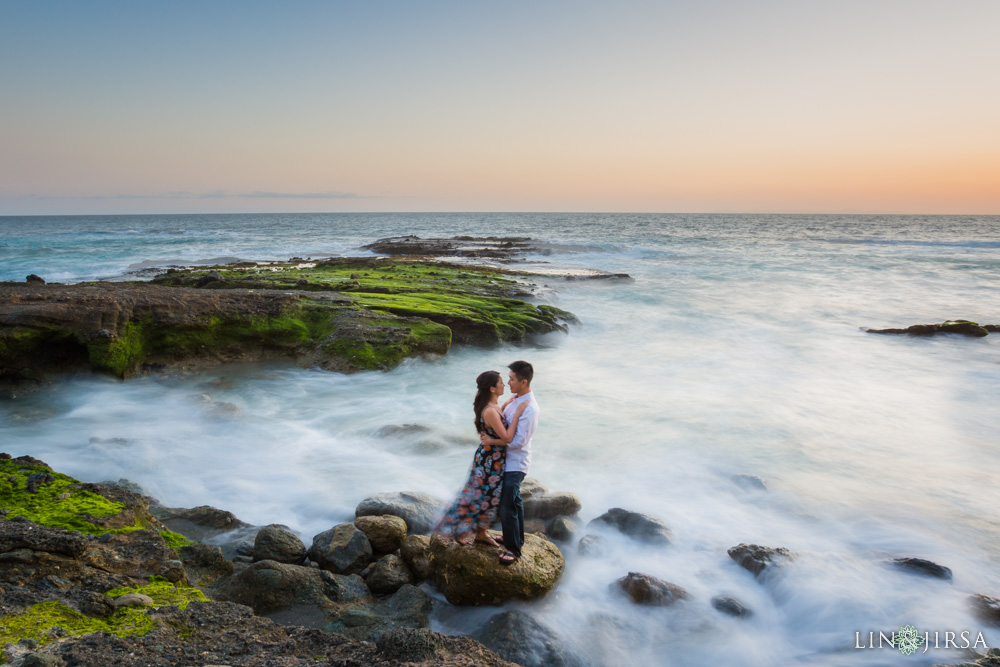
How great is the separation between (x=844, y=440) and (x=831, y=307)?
15.9 meters

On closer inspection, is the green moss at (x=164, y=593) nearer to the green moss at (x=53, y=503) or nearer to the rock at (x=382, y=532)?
the green moss at (x=53, y=503)

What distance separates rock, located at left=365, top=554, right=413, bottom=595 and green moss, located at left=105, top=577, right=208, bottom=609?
5.18 ft

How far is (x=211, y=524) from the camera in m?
6.55

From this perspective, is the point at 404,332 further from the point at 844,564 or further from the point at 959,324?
the point at 959,324

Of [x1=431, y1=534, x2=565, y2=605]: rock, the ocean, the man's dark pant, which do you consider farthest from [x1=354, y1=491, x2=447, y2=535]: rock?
the man's dark pant

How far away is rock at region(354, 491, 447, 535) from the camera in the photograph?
263 inches

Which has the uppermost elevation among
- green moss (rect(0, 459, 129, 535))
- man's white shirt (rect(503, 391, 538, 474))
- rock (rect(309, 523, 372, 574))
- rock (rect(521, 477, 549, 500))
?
→ man's white shirt (rect(503, 391, 538, 474))

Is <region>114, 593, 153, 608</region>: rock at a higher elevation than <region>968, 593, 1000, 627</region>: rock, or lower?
higher

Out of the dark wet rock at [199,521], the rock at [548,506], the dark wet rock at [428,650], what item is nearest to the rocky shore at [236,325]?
the dark wet rock at [199,521]

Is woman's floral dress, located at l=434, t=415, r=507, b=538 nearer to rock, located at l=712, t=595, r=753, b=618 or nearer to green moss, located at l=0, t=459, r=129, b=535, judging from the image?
rock, located at l=712, t=595, r=753, b=618

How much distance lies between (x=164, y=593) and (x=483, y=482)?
8.79ft

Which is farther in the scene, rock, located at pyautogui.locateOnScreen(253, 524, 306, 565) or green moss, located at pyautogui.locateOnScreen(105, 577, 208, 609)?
rock, located at pyautogui.locateOnScreen(253, 524, 306, 565)

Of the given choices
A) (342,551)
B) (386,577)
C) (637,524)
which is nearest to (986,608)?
(637,524)

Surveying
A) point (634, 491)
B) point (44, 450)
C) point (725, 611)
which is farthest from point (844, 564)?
point (44, 450)
